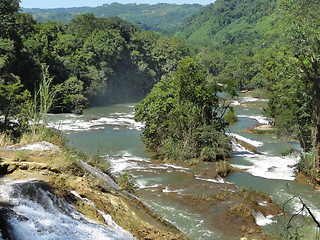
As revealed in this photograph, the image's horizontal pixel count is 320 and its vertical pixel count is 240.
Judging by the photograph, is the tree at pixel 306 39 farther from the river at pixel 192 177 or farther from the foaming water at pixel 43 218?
the foaming water at pixel 43 218


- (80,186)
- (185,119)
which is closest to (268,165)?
(185,119)

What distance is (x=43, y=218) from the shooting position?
3947 mm

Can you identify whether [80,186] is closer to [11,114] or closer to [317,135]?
[11,114]

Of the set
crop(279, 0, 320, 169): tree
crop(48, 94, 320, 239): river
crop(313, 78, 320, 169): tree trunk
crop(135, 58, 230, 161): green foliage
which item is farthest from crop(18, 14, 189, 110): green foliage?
crop(313, 78, 320, 169): tree trunk

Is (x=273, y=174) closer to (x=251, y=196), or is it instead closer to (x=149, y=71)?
(x=251, y=196)

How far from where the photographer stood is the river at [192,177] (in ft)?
36.8

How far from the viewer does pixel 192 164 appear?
19547mm

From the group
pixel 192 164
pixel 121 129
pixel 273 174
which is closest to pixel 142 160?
pixel 192 164

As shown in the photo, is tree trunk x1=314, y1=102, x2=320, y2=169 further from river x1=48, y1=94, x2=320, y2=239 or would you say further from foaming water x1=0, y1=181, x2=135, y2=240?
foaming water x1=0, y1=181, x2=135, y2=240

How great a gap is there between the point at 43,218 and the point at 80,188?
1368 millimetres

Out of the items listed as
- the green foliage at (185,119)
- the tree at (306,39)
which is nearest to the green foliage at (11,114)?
the green foliage at (185,119)

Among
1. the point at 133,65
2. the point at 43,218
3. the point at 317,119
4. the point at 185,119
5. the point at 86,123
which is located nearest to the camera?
the point at 43,218

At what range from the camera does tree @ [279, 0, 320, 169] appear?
49.7 feet

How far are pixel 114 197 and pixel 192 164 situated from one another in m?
14.1
